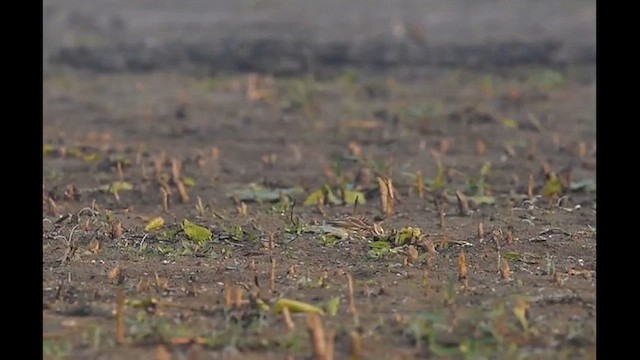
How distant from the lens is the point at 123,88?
11.5m

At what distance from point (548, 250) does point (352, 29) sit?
9.07 m

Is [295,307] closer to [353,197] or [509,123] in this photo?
[353,197]

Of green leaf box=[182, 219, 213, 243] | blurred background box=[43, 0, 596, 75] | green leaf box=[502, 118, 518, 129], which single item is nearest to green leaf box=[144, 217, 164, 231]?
green leaf box=[182, 219, 213, 243]

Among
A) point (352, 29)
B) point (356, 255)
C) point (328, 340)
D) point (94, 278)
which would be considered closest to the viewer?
point (328, 340)

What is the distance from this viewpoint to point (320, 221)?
632 centimetres

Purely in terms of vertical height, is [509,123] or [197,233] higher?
[509,123]

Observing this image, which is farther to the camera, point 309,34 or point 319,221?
point 309,34

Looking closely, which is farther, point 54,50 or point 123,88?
point 54,50

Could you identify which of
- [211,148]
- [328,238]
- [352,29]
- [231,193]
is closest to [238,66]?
[352,29]

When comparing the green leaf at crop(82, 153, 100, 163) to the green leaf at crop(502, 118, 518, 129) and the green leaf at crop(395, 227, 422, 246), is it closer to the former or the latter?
the green leaf at crop(395, 227, 422, 246)

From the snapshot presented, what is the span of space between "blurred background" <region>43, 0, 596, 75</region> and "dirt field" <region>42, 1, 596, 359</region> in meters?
1.27

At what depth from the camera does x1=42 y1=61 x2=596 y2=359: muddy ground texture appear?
4.48 metres

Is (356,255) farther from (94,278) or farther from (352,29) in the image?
(352,29)

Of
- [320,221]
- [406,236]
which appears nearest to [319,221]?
[320,221]
